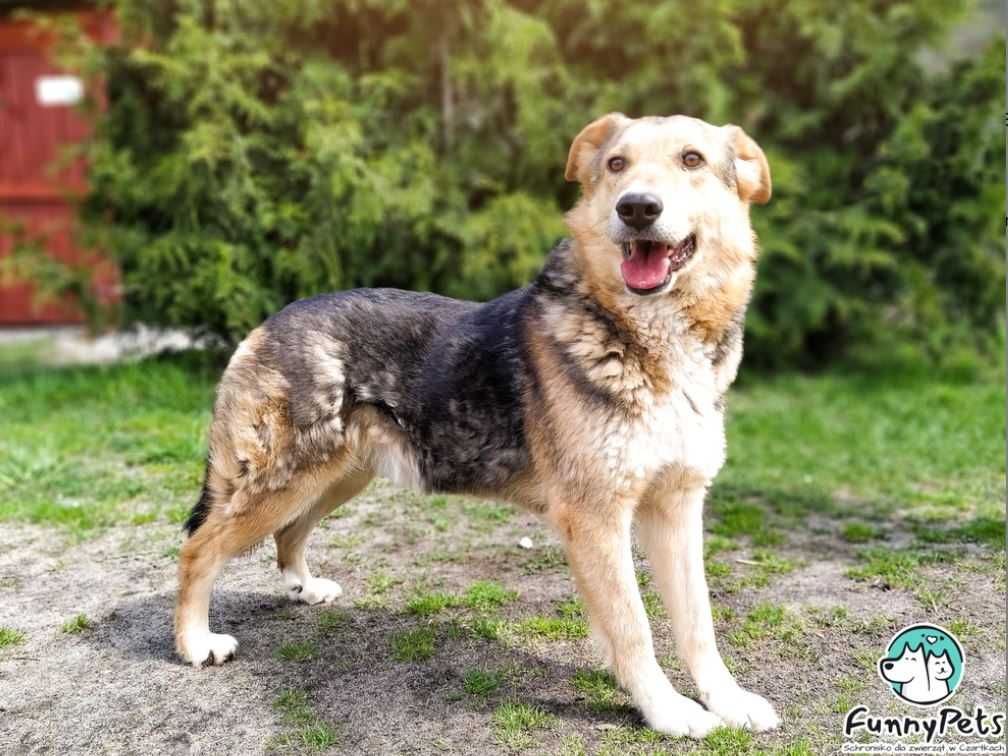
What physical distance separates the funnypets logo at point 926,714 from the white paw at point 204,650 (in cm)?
228

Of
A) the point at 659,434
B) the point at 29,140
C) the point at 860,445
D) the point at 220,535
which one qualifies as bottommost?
the point at 860,445

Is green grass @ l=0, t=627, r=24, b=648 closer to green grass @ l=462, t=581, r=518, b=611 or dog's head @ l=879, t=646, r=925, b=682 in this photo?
green grass @ l=462, t=581, r=518, b=611

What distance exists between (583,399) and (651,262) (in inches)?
20.2

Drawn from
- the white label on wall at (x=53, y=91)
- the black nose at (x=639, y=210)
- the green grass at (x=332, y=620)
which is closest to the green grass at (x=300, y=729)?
the green grass at (x=332, y=620)

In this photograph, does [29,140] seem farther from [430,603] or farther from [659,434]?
[659,434]

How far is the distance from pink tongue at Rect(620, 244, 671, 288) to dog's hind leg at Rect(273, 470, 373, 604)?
162 centimetres

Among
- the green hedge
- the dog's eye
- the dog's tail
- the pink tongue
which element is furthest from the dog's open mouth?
the green hedge

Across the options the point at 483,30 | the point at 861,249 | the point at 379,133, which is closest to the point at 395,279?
the point at 379,133

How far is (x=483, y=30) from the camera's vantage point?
8.52 metres

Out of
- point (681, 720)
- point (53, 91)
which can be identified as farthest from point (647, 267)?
point (53, 91)

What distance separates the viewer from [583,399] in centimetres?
354

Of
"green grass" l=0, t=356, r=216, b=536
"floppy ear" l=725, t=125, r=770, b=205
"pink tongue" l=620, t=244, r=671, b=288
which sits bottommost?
"green grass" l=0, t=356, r=216, b=536

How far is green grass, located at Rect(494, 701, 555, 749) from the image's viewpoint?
135 inches

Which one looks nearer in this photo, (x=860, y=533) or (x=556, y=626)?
(x=556, y=626)
